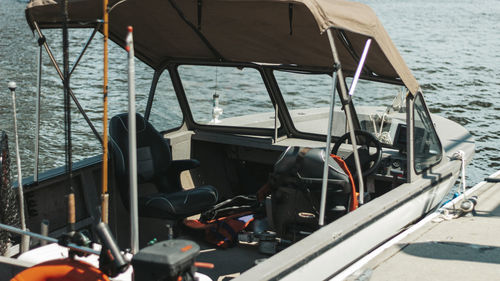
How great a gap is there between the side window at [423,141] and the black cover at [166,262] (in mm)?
2663

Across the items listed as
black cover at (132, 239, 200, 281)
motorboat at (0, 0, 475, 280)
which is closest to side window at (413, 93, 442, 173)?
motorboat at (0, 0, 475, 280)

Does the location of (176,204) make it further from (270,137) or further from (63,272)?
(63,272)

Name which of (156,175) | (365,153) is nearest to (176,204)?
(156,175)

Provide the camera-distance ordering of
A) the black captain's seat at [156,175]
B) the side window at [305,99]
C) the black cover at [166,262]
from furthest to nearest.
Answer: the side window at [305,99], the black captain's seat at [156,175], the black cover at [166,262]

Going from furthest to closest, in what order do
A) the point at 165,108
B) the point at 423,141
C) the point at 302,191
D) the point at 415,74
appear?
the point at 415,74 → the point at 165,108 → the point at 423,141 → the point at 302,191

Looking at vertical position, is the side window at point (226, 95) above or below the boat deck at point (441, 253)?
above

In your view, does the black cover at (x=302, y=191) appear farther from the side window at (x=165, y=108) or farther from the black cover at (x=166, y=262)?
the side window at (x=165, y=108)

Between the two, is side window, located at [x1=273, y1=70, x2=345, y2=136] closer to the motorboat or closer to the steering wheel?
the motorboat

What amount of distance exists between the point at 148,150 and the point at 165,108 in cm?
80

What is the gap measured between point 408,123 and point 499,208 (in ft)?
6.60

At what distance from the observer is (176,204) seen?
4.71 meters

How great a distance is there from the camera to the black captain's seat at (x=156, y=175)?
466 cm

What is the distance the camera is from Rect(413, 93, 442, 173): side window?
468cm

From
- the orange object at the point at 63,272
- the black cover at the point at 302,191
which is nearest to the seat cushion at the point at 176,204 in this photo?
the black cover at the point at 302,191
